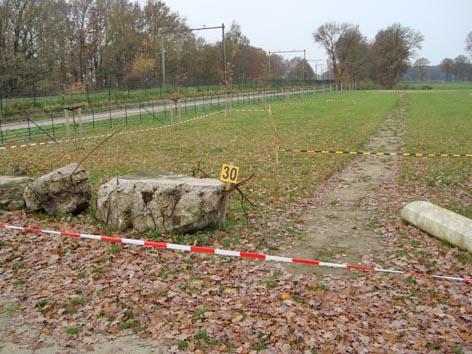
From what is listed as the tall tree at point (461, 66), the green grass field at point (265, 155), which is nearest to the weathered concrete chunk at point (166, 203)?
the green grass field at point (265, 155)

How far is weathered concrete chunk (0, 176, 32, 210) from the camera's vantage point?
31.2 ft

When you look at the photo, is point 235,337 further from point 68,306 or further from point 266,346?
point 68,306

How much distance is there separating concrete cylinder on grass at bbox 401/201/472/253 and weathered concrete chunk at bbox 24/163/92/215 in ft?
20.5

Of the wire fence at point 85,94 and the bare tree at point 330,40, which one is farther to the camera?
the bare tree at point 330,40

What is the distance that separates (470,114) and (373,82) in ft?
269

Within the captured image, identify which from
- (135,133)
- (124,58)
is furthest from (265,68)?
(135,133)

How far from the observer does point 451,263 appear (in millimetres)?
6840

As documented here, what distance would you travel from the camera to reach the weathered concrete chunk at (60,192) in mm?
8914

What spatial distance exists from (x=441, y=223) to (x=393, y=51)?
10590 cm

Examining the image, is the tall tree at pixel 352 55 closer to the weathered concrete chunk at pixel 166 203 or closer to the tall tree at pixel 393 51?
the tall tree at pixel 393 51

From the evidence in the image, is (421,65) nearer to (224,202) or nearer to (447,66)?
(447,66)

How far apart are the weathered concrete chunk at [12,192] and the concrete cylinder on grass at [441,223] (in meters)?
7.61

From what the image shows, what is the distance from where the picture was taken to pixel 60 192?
355 inches

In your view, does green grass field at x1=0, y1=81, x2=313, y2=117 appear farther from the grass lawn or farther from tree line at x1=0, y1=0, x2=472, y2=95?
the grass lawn
